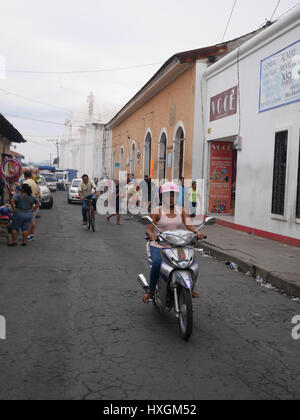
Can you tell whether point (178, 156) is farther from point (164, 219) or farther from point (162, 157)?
point (164, 219)

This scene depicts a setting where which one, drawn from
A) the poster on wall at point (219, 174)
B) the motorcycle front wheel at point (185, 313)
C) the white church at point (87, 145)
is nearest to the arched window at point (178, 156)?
the poster on wall at point (219, 174)

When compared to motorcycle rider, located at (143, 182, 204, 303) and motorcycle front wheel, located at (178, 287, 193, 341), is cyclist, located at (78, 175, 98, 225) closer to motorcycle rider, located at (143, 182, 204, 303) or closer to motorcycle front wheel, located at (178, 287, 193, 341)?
motorcycle rider, located at (143, 182, 204, 303)

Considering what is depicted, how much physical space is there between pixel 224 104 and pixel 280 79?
421 centimetres

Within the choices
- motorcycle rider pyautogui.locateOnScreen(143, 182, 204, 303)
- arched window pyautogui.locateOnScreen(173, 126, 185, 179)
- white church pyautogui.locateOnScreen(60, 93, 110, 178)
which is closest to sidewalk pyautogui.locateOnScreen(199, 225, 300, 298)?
motorcycle rider pyautogui.locateOnScreen(143, 182, 204, 303)

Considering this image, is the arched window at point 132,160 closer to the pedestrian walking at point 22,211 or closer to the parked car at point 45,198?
the parked car at point 45,198

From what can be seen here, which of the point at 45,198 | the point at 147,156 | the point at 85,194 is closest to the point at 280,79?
the point at 85,194

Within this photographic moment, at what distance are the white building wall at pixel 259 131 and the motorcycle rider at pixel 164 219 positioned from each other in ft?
→ 21.1

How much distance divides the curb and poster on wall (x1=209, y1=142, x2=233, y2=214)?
24.5 feet

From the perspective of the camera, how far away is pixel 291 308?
6.11 m

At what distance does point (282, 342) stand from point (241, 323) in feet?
2.21

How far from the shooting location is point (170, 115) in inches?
872

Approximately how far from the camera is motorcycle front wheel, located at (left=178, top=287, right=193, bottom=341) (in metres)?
4.48

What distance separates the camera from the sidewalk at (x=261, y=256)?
7411mm
